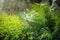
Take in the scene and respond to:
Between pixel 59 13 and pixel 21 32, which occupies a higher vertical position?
pixel 59 13

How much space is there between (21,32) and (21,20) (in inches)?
13.4

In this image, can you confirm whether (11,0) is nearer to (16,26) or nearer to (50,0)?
(50,0)

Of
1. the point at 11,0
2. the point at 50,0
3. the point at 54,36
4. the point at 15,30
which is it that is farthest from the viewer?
the point at 11,0

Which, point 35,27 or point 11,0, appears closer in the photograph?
point 35,27

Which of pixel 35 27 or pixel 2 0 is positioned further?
pixel 2 0

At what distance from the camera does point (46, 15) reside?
5.87 meters

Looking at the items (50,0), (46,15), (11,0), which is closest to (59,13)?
(46,15)

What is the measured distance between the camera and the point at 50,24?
19.3 feet

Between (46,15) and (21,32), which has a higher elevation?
(46,15)

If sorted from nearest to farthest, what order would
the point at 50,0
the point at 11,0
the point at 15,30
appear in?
the point at 15,30 → the point at 50,0 → the point at 11,0

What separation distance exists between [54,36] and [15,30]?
39.7 inches

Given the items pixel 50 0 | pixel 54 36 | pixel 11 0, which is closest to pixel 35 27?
pixel 54 36

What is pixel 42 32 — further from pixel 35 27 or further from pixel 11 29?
pixel 11 29

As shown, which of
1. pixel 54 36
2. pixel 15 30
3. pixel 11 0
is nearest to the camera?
pixel 54 36
